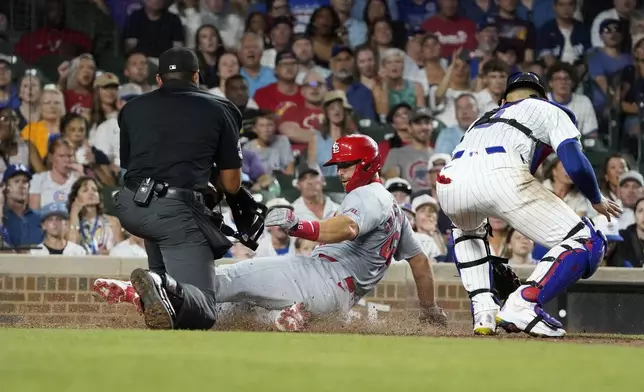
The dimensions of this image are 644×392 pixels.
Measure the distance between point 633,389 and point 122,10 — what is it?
1006cm

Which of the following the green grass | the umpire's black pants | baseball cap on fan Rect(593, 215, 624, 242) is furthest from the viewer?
baseball cap on fan Rect(593, 215, 624, 242)

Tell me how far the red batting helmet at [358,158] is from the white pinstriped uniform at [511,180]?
56 centimetres

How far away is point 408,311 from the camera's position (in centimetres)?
962

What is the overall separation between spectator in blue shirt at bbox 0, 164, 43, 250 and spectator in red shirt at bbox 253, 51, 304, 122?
2506 millimetres

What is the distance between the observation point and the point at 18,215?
1158 centimetres

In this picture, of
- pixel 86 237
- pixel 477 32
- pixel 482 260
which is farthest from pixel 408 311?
pixel 477 32

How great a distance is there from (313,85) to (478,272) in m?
5.85

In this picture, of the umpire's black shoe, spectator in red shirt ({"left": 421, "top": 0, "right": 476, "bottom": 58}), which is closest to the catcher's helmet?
the umpire's black shoe

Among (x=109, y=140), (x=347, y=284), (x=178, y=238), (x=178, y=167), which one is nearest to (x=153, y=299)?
(x=178, y=238)

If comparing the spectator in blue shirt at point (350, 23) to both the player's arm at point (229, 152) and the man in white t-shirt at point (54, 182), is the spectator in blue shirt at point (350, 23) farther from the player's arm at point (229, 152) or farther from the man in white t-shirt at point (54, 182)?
the player's arm at point (229, 152)

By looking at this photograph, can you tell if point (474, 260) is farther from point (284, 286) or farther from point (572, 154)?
point (284, 286)

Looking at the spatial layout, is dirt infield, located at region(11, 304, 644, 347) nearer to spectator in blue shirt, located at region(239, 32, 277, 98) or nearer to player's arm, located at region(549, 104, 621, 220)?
player's arm, located at region(549, 104, 621, 220)

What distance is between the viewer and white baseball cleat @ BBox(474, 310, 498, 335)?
6717 mm

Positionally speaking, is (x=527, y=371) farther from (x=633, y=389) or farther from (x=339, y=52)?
(x=339, y=52)
